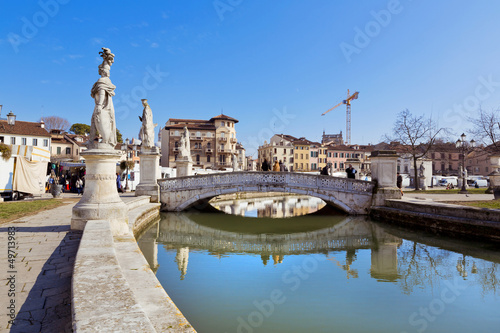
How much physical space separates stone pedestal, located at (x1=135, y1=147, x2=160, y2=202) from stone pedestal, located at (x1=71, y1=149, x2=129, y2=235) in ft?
32.3

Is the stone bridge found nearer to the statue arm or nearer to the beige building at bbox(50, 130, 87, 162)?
the statue arm

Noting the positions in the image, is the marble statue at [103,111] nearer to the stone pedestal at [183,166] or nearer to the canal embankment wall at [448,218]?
the canal embankment wall at [448,218]

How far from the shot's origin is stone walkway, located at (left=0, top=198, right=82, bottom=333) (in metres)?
2.89

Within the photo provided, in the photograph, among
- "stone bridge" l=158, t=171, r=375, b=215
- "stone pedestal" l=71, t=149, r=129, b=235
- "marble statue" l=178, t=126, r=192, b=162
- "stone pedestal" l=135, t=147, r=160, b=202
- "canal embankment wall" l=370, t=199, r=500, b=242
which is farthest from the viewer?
"marble statue" l=178, t=126, r=192, b=162

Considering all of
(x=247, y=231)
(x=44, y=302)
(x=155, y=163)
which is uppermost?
(x=155, y=163)

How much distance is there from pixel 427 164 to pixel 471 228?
113 ft

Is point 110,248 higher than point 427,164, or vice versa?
point 427,164

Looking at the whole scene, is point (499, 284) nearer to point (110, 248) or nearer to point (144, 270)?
point (144, 270)

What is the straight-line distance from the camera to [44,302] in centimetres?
328

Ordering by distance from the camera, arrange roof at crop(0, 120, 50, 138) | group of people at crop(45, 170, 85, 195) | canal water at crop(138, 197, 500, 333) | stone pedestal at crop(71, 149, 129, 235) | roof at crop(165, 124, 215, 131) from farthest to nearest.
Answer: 1. roof at crop(165, 124, 215, 131)
2. roof at crop(0, 120, 50, 138)
3. group of people at crop(45, 170, 85, 195)
4. stone pedestal at crop(71, 149, 129, 235)
5. canal water at crop(138, 197, 500, 333)

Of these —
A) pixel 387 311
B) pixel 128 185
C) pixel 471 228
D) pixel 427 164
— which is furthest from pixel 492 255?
pixel 427 164

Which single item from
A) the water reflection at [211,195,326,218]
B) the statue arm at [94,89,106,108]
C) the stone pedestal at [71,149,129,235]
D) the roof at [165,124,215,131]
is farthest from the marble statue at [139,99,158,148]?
the roof at [165,124,215,131]

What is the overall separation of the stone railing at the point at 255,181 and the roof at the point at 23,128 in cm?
3676

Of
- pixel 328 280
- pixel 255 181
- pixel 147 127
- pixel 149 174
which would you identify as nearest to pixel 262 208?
pixel 255 181
